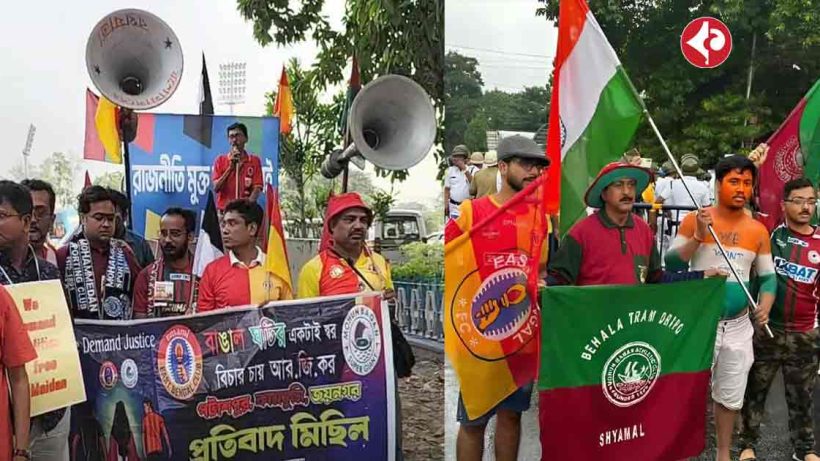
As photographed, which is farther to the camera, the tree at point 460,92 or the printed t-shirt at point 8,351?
the tree at point 460,92

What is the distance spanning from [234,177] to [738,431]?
341cm

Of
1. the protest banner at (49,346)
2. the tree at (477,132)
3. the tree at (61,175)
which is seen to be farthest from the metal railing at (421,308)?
the protest banner at (49,346)

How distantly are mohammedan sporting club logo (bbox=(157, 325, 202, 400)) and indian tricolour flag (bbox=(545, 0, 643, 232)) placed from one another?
5.80 feet

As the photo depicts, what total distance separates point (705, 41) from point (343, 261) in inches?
155

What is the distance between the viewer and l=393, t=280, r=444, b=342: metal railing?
5.66 meters

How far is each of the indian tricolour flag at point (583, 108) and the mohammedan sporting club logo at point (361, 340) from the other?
1.02 meters

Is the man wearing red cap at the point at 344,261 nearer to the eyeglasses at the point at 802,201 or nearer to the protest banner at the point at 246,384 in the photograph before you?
the protest banner at the point at 246,384

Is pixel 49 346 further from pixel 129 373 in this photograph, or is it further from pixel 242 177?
pixel 242 177

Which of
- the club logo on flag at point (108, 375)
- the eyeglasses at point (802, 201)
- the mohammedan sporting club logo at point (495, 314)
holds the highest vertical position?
the eyeglasses at point (802, 201)

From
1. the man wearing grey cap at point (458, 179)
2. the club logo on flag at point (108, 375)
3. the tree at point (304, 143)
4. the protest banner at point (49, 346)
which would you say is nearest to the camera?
the protest banner at point (49, 346)

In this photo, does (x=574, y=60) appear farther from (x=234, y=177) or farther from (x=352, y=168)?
(x=234, y=177)

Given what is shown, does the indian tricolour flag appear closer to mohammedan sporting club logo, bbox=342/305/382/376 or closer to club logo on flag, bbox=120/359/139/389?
mohammedan sporting club logo, bbox=342/305/382/376

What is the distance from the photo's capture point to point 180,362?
3.93 meters

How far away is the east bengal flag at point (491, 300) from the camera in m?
4.24
